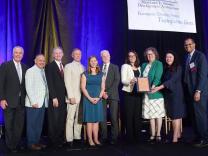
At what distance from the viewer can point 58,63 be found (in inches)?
181

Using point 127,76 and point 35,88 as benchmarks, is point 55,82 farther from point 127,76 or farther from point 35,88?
point 127,76

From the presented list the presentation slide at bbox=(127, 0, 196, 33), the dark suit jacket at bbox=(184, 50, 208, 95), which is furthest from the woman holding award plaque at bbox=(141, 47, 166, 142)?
the presentation slide at bbox=(127, 0, 196, 33)

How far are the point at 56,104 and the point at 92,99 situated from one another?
507mm

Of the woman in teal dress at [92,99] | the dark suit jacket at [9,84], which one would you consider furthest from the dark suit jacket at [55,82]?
the dark suit jacket at [9,84]

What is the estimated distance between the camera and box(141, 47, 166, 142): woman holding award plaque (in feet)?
15.2

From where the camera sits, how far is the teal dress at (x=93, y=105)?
175 inches

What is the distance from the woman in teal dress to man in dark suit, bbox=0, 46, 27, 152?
2.84 ft

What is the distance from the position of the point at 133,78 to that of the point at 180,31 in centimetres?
209

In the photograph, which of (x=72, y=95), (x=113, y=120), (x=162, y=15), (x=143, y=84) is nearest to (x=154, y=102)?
(x=143, y=84)

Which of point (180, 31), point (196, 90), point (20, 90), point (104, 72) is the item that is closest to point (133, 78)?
point (104, 72)

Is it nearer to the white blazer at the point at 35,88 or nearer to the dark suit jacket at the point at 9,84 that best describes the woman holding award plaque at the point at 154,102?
the white blazer at the point at 35,88

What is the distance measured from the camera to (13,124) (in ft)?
13.9

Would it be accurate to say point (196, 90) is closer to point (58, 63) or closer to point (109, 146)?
point (109, 146)

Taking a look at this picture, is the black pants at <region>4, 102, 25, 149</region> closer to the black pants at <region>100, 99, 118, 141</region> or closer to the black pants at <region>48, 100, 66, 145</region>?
the black pants at <region>48, 100, 66, 145</region>
